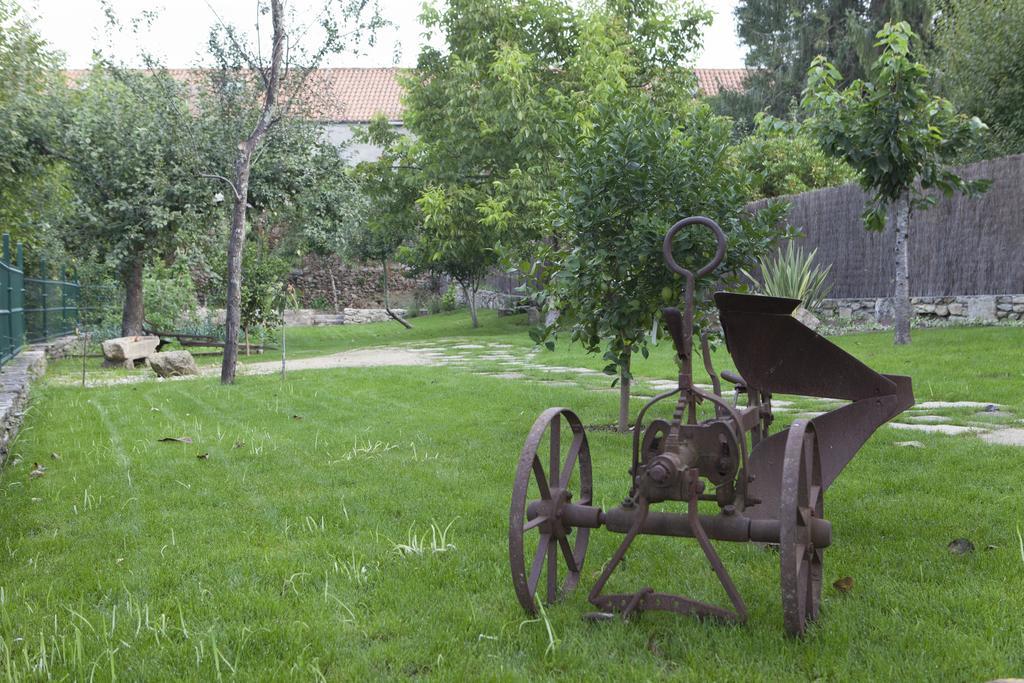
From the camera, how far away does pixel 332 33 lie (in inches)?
470

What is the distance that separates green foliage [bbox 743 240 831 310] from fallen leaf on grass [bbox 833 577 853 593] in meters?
11.1

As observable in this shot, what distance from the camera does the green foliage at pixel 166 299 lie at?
65.8 feet

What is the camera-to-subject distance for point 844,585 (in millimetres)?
3014

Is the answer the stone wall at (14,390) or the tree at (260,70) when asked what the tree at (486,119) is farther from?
the stone wall at (14,390)

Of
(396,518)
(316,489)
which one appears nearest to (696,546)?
(396,518)

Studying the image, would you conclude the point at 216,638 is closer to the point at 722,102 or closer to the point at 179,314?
the point at 179,314

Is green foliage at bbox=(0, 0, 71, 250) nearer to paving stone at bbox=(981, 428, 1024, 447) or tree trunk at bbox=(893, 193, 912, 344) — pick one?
tree trunk at bbox=(893, 193, 912, 344)

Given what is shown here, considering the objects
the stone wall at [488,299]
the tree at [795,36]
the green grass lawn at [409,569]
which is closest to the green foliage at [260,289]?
the stone wall at [488,299]

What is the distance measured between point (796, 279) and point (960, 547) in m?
11.3

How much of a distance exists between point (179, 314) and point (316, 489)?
17388mm

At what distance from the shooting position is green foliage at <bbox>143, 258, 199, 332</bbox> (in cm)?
2006

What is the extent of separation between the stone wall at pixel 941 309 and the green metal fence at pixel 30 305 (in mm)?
12057

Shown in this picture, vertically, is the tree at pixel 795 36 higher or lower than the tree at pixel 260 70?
higher

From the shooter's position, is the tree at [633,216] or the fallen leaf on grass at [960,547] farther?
the tree at [633,216]
